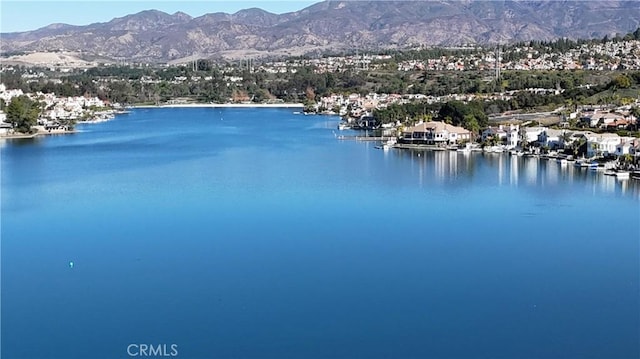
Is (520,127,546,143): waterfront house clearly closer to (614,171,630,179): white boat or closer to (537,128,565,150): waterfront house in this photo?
(537,128,565,150): waterfront house

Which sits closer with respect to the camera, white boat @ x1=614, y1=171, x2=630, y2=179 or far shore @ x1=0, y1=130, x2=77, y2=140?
white boat @ x1=614, y1=171, x2=630, y2=179

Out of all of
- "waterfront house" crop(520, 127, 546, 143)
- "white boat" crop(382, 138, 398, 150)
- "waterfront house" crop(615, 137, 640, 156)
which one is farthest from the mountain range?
"waterfront house" crop(615, 137, 640, 156)

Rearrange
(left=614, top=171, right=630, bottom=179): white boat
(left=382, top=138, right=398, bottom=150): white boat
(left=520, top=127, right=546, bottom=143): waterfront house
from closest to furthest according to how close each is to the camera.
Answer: (left=614, top=171, right=630, bottom=179): white boat < (left=520, top=127, right=546, bottom=143): waterfront house < (left=382, top=138, right=398, bottom=150): white boat

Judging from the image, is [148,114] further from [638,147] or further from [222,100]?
[638,147]

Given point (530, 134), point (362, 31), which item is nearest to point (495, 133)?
point (530, 134)

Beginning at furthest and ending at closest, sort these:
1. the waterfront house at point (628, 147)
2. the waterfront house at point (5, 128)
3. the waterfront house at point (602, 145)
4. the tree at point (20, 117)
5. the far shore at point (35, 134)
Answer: the tree at point (20, 117) < the waterfront house at point (5, 128) < the far shore at point (35, 134) < the waterfront house at point (602, 145) < the waterfront house at point (628, 147)

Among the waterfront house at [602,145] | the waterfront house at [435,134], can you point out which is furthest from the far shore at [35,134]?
the waterfront house at [602,145]

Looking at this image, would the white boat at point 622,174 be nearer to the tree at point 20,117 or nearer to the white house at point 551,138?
the white house at point 551,138

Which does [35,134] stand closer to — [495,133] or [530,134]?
[495,133]
